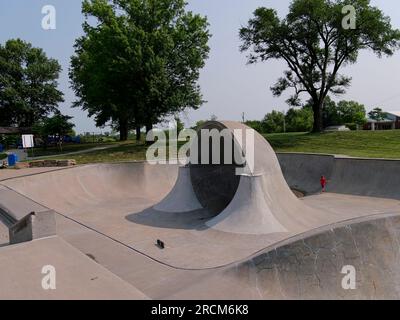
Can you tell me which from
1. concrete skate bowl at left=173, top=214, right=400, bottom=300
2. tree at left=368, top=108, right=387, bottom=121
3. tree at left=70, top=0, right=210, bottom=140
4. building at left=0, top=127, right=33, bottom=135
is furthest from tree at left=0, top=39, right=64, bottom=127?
tree at left=368, top=108, right=387, bottom=121

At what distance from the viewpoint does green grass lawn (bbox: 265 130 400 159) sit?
80.1 ft

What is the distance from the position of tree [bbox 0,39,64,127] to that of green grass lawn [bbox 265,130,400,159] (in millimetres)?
35014

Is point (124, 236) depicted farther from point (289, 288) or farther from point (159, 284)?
point (289, 288)

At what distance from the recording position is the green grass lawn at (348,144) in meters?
24.4

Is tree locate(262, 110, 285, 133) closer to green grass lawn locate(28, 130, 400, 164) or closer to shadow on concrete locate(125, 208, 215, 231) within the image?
green grass lawn locate(28, 130, 400, 164)

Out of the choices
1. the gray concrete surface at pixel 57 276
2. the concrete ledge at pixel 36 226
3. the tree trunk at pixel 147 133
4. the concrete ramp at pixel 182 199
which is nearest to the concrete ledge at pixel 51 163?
the tree trunk at pixel 147 133

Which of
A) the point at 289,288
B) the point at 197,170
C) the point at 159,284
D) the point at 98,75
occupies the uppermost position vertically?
the point at 98,75

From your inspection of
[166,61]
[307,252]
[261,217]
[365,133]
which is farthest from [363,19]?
[307,252]

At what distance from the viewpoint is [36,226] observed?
6.88m

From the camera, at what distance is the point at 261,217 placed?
1026 cm

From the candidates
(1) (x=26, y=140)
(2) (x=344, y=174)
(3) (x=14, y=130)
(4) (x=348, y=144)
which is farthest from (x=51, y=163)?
(3) (x=14, y=130)

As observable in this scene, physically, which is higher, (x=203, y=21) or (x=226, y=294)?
(x=203, y=21)

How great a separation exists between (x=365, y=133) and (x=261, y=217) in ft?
79.6

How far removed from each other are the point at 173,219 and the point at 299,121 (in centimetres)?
5885
